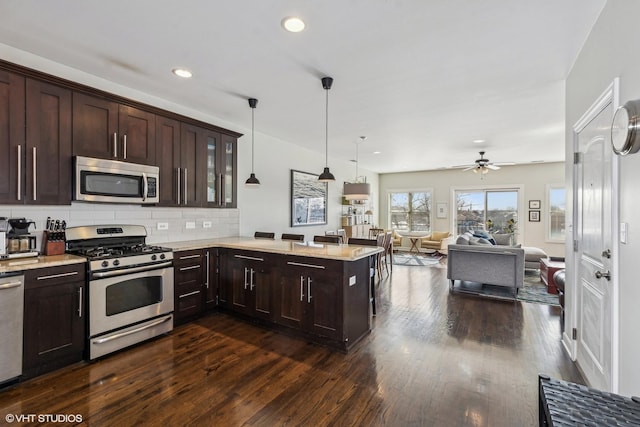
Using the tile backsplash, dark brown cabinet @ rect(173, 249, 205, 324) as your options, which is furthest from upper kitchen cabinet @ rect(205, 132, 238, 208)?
dark brown cabinet @ rect(173, 249, 205, 324)

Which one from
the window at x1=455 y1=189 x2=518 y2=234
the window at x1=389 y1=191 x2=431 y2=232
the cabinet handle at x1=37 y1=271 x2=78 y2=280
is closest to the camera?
the cabinet handle at x1=37 y1=271 x2=78 y2=280

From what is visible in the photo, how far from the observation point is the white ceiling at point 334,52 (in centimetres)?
207

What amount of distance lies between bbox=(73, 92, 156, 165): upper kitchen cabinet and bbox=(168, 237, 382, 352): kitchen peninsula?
3.96 ft

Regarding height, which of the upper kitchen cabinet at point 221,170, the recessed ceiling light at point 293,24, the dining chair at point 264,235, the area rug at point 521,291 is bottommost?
the area rug at point 521,291

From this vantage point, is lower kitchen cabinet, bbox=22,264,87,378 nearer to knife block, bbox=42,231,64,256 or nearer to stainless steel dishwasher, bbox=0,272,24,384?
stainless steel dishwasher, bbox=0,272,24,384

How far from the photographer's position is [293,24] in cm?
222

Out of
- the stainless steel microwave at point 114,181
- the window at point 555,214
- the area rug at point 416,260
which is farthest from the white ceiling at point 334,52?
the window at point 555,214

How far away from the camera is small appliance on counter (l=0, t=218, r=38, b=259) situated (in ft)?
8.41

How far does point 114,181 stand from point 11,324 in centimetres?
149

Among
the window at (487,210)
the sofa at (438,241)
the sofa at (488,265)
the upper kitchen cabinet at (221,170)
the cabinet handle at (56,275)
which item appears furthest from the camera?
the sofa at (438,241)

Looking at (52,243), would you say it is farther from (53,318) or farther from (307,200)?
(307,200)

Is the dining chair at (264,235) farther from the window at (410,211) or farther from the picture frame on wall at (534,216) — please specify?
the picture frame on wall at (534,216)

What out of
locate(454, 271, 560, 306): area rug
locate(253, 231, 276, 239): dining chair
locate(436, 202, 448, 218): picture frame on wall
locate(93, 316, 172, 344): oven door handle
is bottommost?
locate(454, 271, 560, 306): area rug

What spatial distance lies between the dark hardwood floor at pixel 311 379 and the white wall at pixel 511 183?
5.75 m
